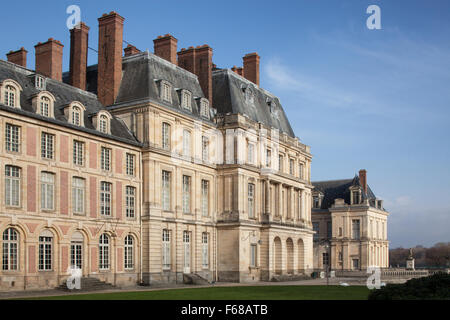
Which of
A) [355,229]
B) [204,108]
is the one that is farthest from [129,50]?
[355,229]

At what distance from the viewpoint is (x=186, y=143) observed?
4150 cm

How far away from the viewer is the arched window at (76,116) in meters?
33.6

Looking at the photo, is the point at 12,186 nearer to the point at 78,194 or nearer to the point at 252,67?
the point at 78,194

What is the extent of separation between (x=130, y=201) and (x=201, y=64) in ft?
46.7

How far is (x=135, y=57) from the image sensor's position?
137 ft

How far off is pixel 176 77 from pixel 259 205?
1119 cm

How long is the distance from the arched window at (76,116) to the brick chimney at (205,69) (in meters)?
14.4

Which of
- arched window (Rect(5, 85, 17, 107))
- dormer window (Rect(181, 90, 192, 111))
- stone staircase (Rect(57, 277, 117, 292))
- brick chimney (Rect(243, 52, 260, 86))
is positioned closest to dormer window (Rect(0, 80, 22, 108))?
arched window (Rect(5, 85, 17, 107))

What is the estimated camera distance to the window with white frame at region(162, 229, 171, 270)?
38831 mm

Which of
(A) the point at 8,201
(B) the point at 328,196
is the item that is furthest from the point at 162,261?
(B) the point at 328,196

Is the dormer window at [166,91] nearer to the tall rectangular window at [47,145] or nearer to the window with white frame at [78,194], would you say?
the window with white frame at [78,194]

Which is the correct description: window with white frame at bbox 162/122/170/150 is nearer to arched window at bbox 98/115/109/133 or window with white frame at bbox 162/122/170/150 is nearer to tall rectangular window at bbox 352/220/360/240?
arched window at bbox 98/115/109/133

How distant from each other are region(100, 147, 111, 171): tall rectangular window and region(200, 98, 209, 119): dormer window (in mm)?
9976

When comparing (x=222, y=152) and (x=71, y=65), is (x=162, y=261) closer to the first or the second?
(x=222, y=152)
